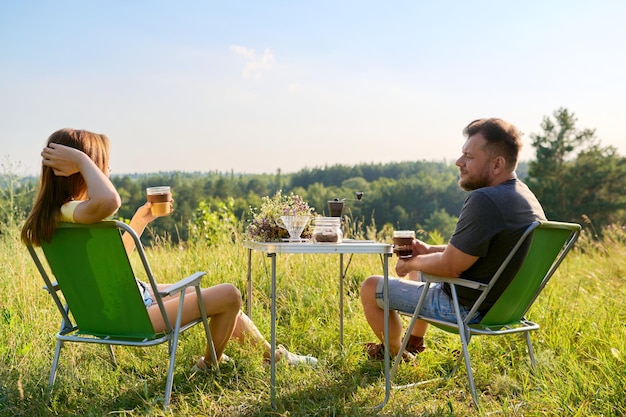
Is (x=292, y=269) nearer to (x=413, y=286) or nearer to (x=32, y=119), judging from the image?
(x=413, y=286)

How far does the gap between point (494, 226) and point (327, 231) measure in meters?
0.81

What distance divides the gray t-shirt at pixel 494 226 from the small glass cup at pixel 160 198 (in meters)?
1.44

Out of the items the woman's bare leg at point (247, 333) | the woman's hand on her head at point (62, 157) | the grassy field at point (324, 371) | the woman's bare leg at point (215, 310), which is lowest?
the grassy field at point (324, 371)

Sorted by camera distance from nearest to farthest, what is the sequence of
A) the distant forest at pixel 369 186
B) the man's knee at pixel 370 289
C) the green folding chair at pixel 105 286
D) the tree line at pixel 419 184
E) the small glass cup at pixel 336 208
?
1. the green folding chair at pixel 105 286
2. the man's knee at pixel 370 289
3. the small glass cup at pixel 336 208
4. the tree line at pixel 419 184
5. the distant forest at pixel 369 186

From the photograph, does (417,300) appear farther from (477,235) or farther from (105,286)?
(105,286)

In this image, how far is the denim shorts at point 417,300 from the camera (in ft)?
9.91

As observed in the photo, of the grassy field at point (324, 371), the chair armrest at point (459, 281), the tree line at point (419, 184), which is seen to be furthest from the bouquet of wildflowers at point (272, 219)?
the tree line at point (419, 184)

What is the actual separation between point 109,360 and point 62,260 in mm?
1186

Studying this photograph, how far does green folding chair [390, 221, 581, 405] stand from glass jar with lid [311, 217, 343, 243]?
1.58 ft

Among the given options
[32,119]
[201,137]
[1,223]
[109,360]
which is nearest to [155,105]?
[201,137]

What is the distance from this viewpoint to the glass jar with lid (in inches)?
121

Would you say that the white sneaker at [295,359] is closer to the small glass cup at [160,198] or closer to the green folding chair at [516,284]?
the green folding chair at [516,284]

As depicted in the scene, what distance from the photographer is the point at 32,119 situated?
100 feet

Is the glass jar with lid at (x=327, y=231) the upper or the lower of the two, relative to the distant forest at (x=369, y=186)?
upper
